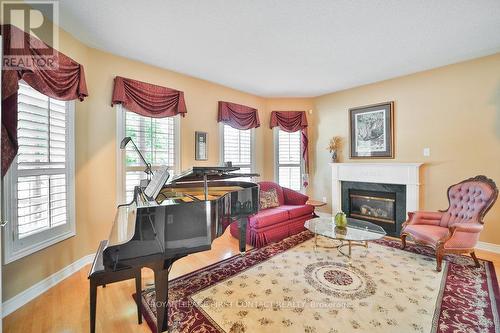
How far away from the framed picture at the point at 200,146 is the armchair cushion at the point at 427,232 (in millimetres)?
3385

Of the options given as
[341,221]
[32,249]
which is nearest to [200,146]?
[32,249]

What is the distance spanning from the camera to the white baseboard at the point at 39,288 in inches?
77.6

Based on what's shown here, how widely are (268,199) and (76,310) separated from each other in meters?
2.89

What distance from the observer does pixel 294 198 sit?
4.34 m

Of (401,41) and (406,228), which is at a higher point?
(401,41)

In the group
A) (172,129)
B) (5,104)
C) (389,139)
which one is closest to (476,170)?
(389,139)

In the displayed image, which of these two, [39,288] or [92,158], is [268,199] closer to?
[92,158]

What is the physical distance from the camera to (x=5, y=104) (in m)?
1.77

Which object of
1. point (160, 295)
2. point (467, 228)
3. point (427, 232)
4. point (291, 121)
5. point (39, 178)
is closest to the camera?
point (160, 295)

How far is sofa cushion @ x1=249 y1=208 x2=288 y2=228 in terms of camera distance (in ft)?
10.9

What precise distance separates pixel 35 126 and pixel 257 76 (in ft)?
10.2

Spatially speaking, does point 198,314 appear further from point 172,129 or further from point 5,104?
point 172,129

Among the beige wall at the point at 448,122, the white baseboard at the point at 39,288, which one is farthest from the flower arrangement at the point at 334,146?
the white baseboard at the point at 39,288

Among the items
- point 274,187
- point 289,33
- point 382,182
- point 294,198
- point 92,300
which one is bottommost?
point 92,300
